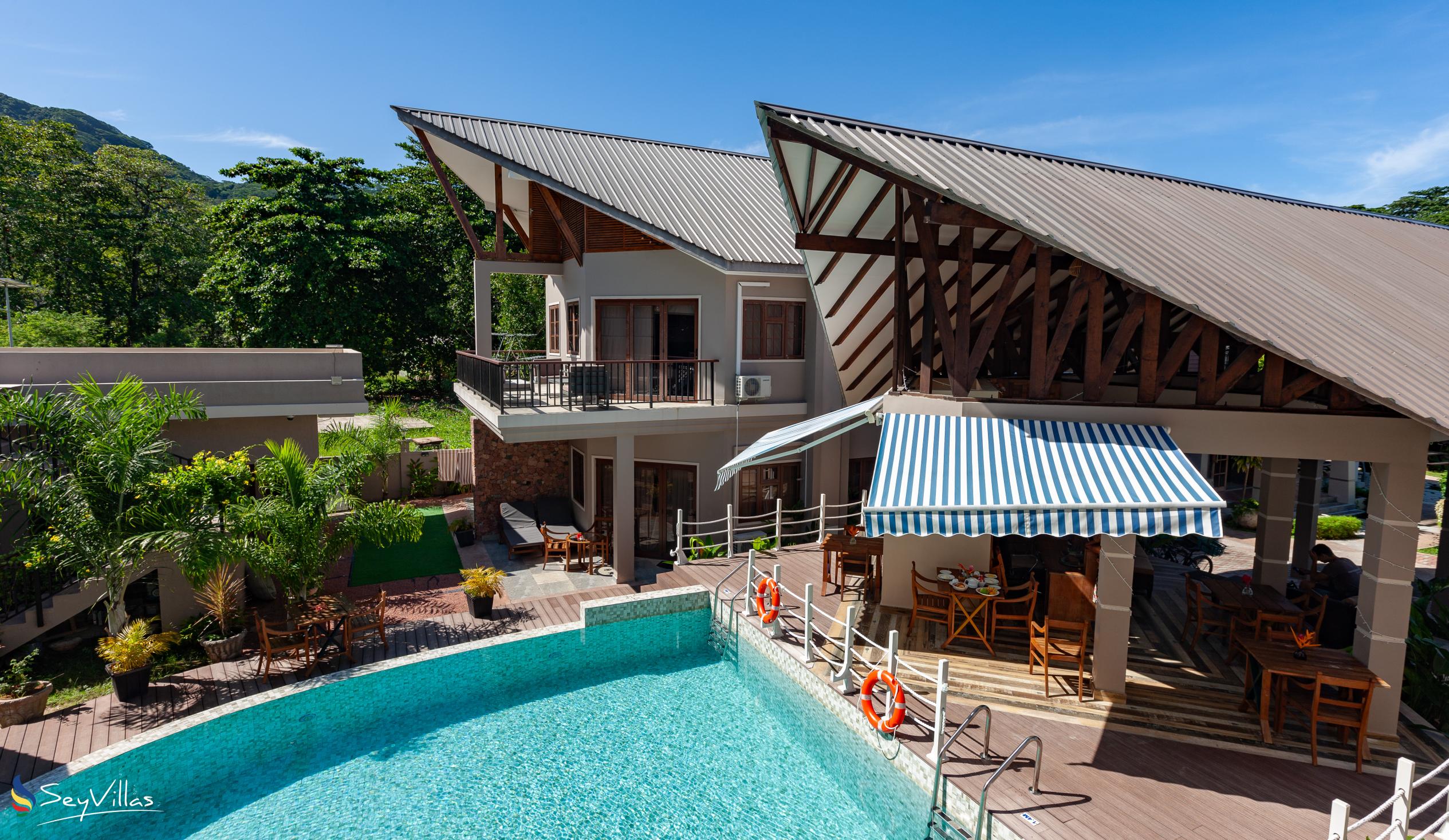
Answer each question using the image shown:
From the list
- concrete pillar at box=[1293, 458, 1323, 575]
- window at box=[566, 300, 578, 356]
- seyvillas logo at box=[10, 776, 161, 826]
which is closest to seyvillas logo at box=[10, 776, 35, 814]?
seyvillas logo at box=[10, 776, 161, 826]

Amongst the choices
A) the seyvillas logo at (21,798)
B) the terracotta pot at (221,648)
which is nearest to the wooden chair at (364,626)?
the terracotta pot at (221,648)

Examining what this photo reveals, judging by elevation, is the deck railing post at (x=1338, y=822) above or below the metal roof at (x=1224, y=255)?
below

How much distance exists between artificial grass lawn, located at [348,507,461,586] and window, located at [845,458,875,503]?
35.7 feet

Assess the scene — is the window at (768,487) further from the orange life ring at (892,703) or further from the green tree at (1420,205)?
the green tree at (1420,205)

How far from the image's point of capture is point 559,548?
18.0 meters

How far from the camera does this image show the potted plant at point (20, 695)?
997cm

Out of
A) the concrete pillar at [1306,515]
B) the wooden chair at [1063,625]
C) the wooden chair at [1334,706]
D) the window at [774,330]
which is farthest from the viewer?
the window at [774,330]

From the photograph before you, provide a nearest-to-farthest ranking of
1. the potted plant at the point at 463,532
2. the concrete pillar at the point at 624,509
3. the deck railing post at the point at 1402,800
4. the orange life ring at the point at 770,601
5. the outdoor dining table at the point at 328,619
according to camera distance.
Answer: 1. the deck railing post at the point at 1402,800
2. the outdoor dining table at the point at 328,619
3. the orange life ring at the point at 770,601
4. the concrete pillar at the point at 624,509
5. the potted plant at the point at 463,532

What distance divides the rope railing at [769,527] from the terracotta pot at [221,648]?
883cm

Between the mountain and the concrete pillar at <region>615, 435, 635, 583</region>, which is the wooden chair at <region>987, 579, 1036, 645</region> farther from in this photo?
the mountain

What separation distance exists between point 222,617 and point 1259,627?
58.0 feet

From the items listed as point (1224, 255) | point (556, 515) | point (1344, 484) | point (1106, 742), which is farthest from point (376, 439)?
point (1344, 484)

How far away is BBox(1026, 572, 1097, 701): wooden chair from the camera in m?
10.0

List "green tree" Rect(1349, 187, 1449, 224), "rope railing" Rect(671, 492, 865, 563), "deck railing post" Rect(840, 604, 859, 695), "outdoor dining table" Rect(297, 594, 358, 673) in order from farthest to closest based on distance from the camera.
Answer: "green tree" Rect(1349, 187, 1449, 224) < "rope railing" Rect(671, 492, 865, 563) < "outdoor dining table" Rect(297, 594, 358, 673) < "deck railing post" Rect(840, 604, 859, 695)
